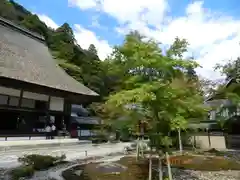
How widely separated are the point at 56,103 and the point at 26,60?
3774mm

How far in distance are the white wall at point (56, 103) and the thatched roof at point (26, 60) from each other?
1.50 meters

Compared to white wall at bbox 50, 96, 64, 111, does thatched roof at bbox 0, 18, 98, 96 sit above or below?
above

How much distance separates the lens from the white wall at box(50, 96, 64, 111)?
1738 cm

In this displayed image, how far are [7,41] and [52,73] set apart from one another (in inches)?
155

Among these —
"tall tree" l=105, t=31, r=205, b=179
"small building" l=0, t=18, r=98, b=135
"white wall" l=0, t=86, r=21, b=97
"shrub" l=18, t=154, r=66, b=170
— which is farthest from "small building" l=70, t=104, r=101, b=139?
"tall tree" l=105, t=31, r=205, b=179

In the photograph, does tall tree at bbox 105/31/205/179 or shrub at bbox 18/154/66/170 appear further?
shrub at bbox 18/154/66/170

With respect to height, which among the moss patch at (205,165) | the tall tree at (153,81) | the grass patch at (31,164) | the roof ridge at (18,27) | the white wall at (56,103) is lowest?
the moss patch at (205,165)

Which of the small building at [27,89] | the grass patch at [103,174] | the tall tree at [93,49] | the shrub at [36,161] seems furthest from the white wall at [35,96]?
the tall tree at [93,49]

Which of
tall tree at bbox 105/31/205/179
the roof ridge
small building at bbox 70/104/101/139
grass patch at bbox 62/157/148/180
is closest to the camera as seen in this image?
tall tree at bbox 105/31/205/179

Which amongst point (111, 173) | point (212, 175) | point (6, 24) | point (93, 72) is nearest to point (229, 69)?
point (212, 175)

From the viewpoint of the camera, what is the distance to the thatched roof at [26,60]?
46.1ft

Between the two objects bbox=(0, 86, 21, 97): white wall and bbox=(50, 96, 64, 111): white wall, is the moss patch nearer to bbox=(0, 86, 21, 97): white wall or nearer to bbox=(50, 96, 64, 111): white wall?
bbox=(50, 96, 64, 111): white wall

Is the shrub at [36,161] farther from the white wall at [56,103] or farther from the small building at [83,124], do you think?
the small building at [83,124]

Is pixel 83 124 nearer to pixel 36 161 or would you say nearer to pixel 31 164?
pixel 36 161
